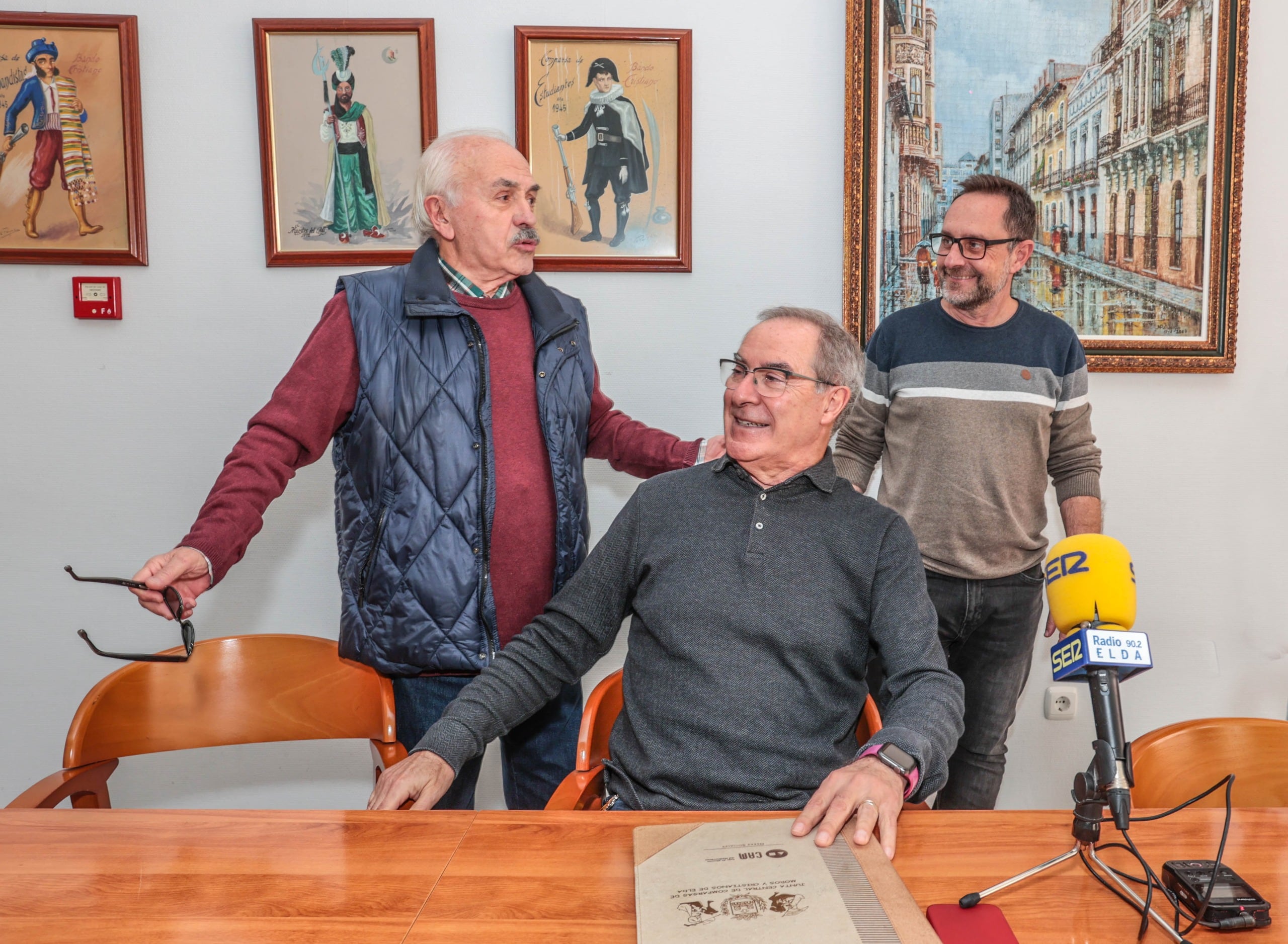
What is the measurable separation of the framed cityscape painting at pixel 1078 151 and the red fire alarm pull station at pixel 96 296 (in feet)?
6.49

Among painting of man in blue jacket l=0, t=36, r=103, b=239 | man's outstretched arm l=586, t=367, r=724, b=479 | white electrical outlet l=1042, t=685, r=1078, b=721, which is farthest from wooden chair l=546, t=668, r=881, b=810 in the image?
painting of man in blue jacket l=0, t=36, r=103, b=239

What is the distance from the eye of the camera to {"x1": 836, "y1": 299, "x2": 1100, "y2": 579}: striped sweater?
2117 millimetres

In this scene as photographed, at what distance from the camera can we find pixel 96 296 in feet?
8.48

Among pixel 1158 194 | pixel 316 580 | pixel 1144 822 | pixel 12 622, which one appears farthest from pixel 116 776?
pixel 1158 194

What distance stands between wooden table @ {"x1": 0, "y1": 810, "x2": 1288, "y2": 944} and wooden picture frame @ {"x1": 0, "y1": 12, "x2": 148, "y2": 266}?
182 cm

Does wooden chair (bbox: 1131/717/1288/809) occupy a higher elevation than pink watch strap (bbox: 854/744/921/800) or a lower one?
lower

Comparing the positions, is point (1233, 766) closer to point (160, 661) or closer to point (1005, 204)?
point (1005, 204)

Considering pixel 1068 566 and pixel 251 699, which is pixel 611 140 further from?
pixel 1068 566

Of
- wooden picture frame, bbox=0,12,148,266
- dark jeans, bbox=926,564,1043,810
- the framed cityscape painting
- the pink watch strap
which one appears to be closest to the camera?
the pink watch strap

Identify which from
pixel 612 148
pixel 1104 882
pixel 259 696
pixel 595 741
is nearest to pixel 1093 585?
pixel 1104 882

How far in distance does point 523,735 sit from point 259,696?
Answer: 51 cm

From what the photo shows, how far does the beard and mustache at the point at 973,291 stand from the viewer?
214 cm

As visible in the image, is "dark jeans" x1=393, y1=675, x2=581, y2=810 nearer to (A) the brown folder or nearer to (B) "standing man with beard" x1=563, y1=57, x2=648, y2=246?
(A) the brown folder

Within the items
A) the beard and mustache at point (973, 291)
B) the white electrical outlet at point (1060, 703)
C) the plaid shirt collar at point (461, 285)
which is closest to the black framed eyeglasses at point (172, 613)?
the plaid shirt collar at point (461, 285)
